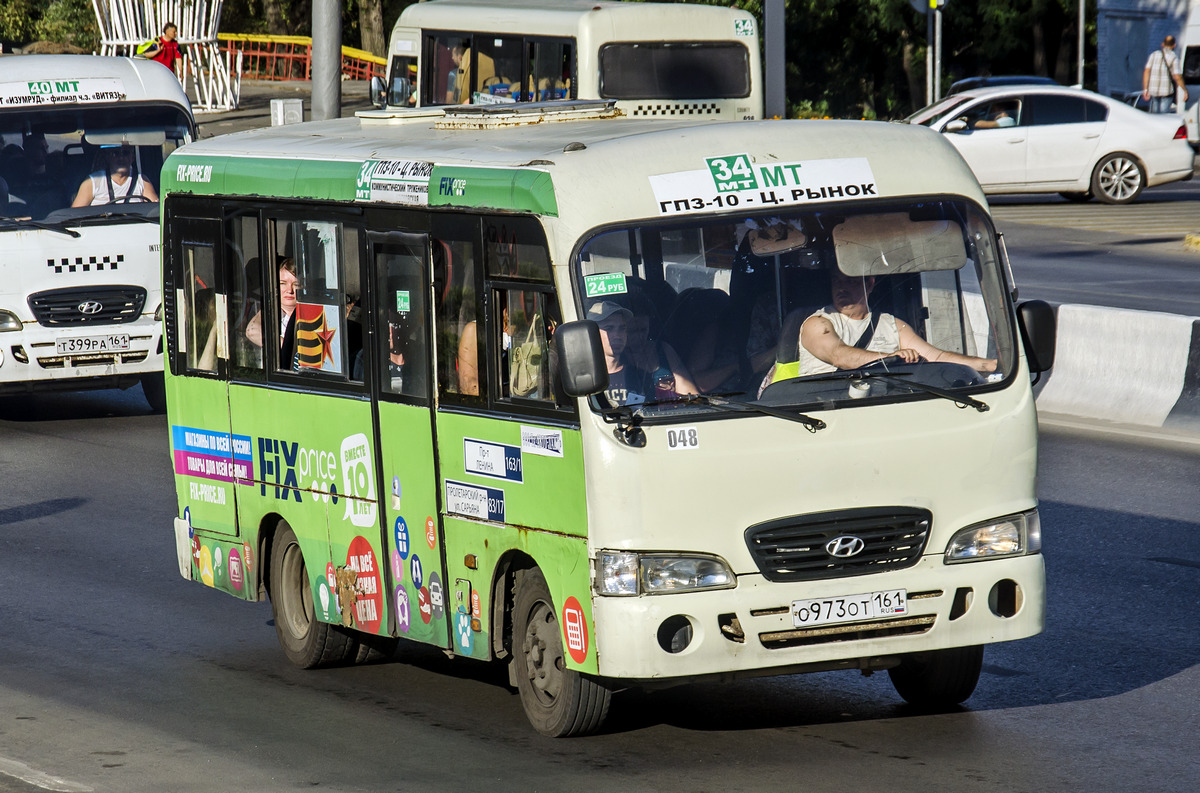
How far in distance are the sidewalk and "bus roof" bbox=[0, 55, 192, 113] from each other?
21.6 metres

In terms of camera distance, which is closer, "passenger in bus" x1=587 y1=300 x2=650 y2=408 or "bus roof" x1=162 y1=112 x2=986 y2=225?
"passenger in bus" x1=587 y1=300 x2=650 y2=408

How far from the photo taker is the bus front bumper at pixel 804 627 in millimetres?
6875

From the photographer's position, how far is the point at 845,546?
7043 millimetres

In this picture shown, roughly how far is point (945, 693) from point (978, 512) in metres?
0.92

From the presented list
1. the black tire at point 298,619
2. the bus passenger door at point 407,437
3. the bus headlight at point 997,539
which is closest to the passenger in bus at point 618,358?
the bus passenger door at point 407,437

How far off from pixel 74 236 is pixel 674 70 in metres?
7.46

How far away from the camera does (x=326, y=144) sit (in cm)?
887

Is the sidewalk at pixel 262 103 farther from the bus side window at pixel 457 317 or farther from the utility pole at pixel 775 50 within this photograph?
the bus side window at pixel 457 317

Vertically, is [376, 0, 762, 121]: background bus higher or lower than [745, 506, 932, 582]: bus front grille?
higher

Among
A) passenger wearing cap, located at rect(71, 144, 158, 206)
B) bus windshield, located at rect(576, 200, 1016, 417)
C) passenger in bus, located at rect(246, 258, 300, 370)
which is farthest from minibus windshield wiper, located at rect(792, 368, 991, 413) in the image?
passenger wearing cap, located at rect(71, 144, 158, 206)

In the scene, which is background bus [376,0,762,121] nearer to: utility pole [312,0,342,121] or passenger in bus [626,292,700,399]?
utility pole [312,0,342,121]

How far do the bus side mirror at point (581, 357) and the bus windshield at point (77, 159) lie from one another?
10.4m

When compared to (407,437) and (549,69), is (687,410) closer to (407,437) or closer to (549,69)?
(407,437)

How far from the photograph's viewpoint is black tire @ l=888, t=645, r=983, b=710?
25.1ft
